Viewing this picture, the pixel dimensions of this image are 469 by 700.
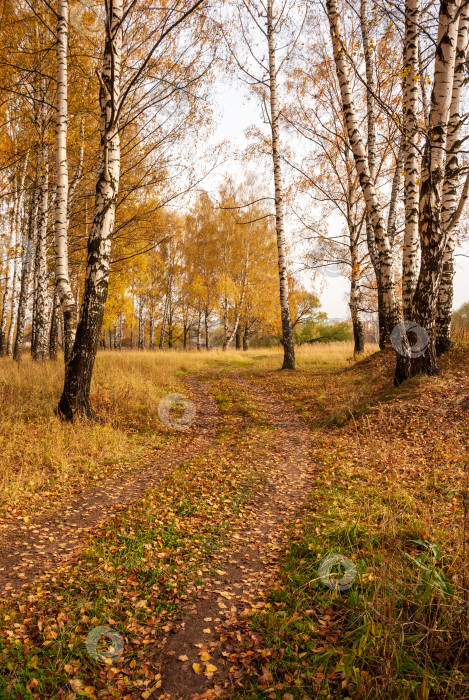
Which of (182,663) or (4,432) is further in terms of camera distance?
(4,432)

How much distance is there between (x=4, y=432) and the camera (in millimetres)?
5992

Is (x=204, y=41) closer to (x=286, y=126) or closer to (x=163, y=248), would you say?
(x=286, y=126)

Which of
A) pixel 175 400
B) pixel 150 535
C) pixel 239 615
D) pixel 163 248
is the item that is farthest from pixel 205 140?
pixel 163 248

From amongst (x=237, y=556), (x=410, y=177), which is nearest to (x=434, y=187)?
(x=410, y=177)

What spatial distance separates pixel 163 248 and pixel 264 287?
8476 mm

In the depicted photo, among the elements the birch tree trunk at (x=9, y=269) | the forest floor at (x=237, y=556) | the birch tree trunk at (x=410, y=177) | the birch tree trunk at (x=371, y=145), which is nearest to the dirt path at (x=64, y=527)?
the forest floor at (x=237, y=556)

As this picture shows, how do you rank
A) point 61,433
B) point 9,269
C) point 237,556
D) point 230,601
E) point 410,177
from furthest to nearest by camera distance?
point 9,269, point 410,177, point 61,433, point 237,556, point 230,601

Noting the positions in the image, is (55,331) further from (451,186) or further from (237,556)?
(451,186)

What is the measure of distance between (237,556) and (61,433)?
382cm

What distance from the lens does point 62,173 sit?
768 centimetres

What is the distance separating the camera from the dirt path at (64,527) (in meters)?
3.39

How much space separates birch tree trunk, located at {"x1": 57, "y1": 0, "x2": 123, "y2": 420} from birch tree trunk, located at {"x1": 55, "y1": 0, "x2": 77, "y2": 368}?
0.62 meters

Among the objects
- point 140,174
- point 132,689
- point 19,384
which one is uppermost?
point 140,174

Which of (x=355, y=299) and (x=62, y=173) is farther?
(x=355, y=299)
